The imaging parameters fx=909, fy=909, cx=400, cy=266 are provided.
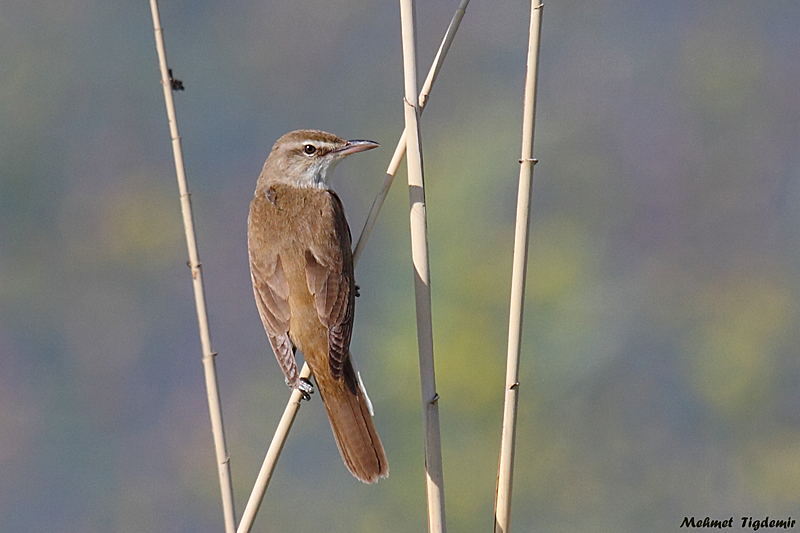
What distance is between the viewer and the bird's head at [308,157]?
123 inches

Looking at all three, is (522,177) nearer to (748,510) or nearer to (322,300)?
(322,300)

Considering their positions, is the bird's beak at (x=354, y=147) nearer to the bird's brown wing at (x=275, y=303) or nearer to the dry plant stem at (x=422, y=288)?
the bird's brown wing at (x=275, y=303)

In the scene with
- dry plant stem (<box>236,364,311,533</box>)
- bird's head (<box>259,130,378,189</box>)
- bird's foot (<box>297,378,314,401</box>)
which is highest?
bird's head (<box>259,130,378,189</box>)

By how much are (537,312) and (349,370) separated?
7.58 feet

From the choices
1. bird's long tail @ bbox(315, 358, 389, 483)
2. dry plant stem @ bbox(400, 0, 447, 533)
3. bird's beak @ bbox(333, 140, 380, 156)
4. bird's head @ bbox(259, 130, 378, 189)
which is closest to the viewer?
dry plant stem @ bbox(400, 0, 447, 533)

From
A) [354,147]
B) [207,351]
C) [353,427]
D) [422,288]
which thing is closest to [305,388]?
[353,427]

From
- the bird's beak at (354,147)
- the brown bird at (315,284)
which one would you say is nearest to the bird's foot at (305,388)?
the brown bird at (315,284)

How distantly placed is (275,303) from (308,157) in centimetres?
62

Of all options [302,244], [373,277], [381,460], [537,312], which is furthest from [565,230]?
[381,460]

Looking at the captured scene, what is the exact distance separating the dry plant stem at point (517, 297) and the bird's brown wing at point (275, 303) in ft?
2.49

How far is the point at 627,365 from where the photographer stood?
4895mm

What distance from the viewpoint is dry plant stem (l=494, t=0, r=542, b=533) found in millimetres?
2141

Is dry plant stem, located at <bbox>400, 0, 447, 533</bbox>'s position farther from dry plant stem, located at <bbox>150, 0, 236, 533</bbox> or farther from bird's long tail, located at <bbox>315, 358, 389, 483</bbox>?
dry plant stem, located at <bbox>150, 0, 236, 533</bbox>

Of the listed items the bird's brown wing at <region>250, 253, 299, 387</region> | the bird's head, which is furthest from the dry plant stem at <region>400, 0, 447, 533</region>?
the bird's head
